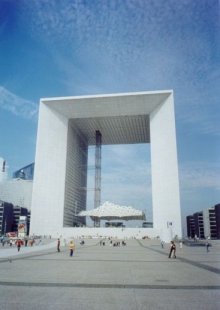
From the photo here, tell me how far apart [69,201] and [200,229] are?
3470 inches

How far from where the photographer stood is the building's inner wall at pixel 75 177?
76.7 m

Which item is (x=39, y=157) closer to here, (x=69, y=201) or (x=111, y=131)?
(x=69, y=201)

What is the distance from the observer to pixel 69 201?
77.6 meters

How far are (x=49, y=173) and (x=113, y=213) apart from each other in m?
20.3

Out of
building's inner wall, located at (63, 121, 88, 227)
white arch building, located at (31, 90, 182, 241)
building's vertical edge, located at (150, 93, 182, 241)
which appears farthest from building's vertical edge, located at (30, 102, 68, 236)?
building's vertical edge, located at (150, 93, 182, 241)

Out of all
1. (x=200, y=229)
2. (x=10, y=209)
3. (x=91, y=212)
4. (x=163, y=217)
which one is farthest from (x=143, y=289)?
(x=200, y=229)

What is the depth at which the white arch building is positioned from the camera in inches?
2704

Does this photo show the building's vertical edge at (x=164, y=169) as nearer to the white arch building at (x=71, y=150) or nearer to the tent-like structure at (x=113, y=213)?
the white arch building at (x=71, y=150)

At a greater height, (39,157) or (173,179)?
(39,157)

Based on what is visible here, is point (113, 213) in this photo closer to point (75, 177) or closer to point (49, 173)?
point (75, 177)

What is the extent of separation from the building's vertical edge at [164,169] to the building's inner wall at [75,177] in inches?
853

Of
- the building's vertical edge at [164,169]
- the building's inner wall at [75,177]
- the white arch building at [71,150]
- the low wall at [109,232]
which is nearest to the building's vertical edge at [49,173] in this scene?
the white arch building at [71,150]

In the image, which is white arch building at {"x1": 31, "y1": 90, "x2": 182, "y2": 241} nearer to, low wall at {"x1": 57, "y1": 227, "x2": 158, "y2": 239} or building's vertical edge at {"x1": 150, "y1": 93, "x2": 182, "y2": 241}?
building's vertical edge at {"x1": 150, "y1": 93, "x2": 182, "y2": 241}

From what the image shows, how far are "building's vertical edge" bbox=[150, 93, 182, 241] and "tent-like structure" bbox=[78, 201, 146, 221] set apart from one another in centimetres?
1154
